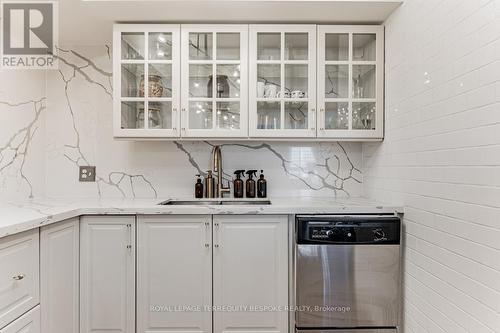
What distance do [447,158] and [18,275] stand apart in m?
1.92

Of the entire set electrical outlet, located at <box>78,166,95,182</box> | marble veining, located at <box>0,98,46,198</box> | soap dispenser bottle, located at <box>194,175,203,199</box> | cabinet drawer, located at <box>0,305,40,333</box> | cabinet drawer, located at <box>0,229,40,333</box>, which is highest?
marble veining, located at <box>0,98,46,198</box>

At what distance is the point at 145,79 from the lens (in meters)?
2.07

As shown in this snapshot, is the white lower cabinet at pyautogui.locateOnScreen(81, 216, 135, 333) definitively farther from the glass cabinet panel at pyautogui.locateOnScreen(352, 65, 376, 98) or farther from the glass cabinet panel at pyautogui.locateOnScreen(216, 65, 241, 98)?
the glass cabinet panel at pyautogui.locateOnScreen(352, 65, 376, 98)

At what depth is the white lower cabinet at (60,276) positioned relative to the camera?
150cm

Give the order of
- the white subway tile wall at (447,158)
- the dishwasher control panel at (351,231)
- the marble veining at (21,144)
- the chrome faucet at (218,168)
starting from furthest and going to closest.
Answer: the chrome faucet at (218,168)
the marble veining at (21,144)
the dishwasher control panel at (351,231)
the white subway tile wall at (447,158)

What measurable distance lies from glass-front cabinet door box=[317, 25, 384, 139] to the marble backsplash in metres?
0.34

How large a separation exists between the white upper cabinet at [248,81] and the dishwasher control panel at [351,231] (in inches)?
24.0

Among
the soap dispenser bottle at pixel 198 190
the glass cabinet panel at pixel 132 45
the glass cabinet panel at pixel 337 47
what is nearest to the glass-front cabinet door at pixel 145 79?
the glass cabinet panel at pixel 132 45

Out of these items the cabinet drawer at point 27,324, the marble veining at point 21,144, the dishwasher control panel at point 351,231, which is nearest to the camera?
the cabinet drawer at point 27,324

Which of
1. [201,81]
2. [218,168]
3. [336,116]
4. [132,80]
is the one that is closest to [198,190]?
[218,168]

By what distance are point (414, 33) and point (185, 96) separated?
4.57 ft

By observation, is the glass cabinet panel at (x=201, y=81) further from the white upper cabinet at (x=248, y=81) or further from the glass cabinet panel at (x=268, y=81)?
the glass cabinet panel at (x=268, y=81)

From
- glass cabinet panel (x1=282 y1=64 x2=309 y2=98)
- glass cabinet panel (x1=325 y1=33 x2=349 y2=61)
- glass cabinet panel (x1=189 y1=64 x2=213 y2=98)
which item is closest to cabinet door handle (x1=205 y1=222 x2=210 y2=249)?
glass cabinet panel (x1=189 y1=64 x2=213 y2=98)

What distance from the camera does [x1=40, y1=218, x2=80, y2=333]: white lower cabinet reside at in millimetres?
1498
